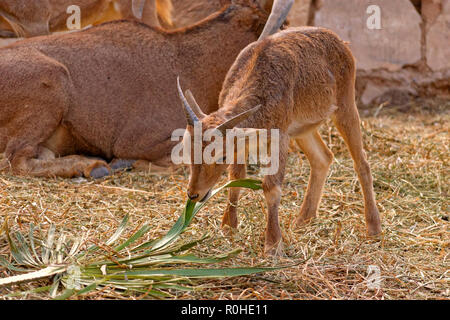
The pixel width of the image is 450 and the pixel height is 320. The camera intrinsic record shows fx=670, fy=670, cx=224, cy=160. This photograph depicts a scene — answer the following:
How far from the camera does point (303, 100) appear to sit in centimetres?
380

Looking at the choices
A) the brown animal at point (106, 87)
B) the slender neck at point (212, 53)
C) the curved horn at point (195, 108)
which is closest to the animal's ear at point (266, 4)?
the brown animal at point (106, 87)

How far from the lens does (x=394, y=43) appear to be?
8227 millimetres

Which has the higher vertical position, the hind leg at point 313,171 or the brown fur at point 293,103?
the brown fur at point 293,103

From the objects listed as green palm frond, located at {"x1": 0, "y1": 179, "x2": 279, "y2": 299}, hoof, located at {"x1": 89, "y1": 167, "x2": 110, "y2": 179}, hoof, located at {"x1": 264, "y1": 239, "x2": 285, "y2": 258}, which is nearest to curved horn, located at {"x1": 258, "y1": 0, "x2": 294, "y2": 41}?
green palm frond, located at {"x1": 0, "y1": 179, "x2": 279, "y2": 299}

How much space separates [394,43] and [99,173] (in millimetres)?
4382

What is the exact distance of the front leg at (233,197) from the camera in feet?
12.5

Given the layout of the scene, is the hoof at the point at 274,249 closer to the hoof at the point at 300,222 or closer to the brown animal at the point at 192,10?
the hoof at the point at 300,222

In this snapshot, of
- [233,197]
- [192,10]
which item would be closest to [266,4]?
[192,10]

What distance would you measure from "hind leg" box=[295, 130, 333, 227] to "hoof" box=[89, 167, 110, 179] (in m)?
1.90

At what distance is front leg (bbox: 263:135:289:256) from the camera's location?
3557 millimetres

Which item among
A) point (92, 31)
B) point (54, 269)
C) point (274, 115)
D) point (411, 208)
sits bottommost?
point (411, 208)
